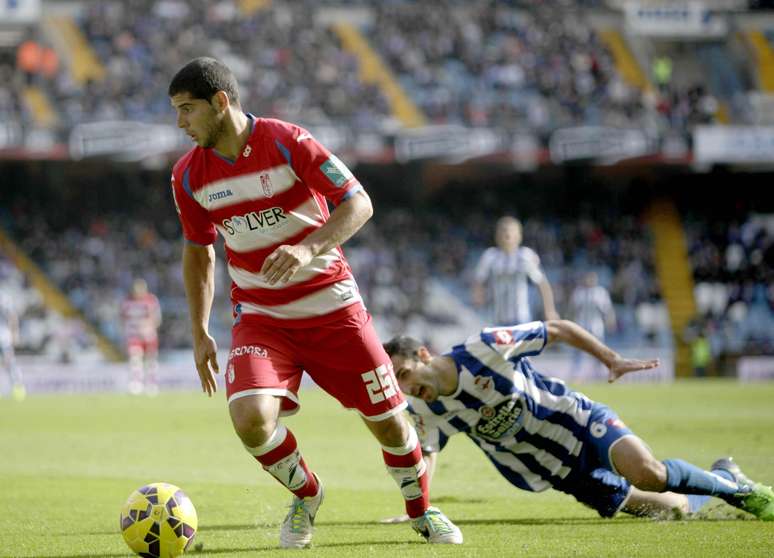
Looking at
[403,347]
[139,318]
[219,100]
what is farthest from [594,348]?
[139,318]

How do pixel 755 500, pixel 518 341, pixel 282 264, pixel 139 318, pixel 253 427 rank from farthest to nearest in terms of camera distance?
1. pixel 139 318
2. pixel 755 500
3. pixel 518 341
4. pixel 253 427
5. pixel 282 264

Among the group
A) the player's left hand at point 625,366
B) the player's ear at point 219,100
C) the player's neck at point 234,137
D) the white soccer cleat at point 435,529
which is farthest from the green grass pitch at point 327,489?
the player's ear at point 219,100

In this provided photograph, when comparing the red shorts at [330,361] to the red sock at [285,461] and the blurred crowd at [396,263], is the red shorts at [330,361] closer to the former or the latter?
the red sock at [285,461]

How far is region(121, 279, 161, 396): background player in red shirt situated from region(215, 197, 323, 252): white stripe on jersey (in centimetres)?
2061

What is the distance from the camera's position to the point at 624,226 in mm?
37156

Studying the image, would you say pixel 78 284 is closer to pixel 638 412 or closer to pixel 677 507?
pixel 638 412

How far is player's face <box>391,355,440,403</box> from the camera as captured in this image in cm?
699

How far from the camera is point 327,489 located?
9797mm

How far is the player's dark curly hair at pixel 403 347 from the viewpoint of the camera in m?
7.02

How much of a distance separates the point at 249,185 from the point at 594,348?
2283 millimetres

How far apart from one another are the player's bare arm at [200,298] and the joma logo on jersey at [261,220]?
1.62 feet

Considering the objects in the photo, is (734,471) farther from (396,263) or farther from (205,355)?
(396,263)

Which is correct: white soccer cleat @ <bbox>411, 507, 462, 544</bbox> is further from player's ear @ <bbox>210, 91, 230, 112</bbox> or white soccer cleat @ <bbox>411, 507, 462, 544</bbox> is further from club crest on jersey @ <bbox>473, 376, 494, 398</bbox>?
player's ear @ <bbox>210, 91, 230, 112</bbox>

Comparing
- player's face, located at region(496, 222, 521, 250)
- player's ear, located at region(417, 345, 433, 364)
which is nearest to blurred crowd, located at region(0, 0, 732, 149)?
player's face, located at region(496, 222, 521, 250)
